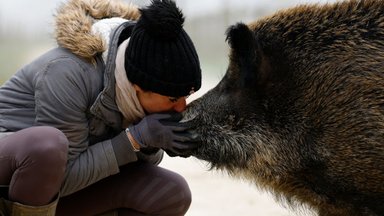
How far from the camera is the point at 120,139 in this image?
118 inches

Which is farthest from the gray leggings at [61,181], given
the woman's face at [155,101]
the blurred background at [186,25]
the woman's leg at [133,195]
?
the blurred background at [186,25]

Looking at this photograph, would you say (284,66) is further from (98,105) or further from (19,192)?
(19,192)

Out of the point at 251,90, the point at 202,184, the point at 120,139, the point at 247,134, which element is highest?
the point at 251,90

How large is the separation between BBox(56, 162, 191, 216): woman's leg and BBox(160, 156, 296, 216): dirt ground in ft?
3.52

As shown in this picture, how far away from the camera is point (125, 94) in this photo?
2.97 m

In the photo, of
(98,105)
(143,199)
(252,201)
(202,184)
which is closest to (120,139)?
(98,105)

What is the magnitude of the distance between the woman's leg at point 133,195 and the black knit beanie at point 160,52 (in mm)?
644

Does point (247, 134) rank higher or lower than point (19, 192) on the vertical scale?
higher

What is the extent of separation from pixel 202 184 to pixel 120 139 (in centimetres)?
287

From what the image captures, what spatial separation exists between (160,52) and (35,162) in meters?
0.68

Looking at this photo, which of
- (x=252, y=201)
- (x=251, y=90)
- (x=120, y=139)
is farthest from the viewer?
(x=252, y=201)

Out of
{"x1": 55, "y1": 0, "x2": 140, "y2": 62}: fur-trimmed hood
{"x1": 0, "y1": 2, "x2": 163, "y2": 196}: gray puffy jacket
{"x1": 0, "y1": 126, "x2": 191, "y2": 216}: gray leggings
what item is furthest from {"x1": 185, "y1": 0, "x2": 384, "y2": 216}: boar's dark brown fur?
{"x1": 55, "y1": 0, "x2": 140, "y2": 62}: fur-trimmed hood

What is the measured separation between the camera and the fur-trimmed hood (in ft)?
9.76

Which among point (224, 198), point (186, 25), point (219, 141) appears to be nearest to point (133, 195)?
point (219, 141)
